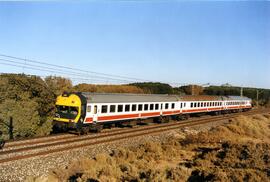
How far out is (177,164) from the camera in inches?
631

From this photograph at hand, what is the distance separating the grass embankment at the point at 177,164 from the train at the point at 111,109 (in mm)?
5233

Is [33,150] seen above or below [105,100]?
below

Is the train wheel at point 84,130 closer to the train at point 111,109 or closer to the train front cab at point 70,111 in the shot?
the train at point 111,109

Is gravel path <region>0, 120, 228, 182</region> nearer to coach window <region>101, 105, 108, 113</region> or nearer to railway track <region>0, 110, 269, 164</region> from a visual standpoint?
railway track <region>0, 110, 269, 164</region>

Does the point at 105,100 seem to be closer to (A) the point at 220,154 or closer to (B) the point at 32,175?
(A) the point at 220,154

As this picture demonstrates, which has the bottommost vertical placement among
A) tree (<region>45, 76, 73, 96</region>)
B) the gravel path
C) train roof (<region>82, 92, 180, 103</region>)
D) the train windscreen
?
the gravel path

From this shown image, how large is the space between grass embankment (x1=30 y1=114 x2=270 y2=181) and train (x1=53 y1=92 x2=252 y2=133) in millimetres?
5233

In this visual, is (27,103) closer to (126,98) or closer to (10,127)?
(10,127)

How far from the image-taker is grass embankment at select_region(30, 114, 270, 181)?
1220cm

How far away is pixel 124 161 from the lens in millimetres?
15281

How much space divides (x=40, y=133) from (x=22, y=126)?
1661 mm

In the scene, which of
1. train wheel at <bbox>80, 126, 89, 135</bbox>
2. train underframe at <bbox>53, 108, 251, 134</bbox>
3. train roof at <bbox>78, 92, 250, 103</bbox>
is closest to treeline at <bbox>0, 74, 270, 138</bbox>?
train underframe at <bbox>53, 108, 251, 134</bbox>

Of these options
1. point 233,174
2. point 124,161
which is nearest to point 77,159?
point 124,161

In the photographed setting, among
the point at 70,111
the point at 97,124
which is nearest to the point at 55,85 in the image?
the point at 70,111
